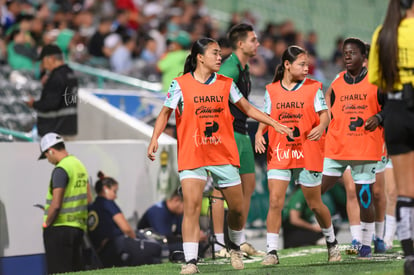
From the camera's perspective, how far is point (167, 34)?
2195 centimetres

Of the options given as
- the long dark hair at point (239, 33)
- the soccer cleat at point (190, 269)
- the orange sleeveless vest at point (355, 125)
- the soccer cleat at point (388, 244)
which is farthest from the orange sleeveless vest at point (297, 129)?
the soccer cleat at point (388, 244)

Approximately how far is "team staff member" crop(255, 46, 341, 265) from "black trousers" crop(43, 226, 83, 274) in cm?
323

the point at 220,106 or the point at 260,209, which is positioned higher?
the point at 220,106

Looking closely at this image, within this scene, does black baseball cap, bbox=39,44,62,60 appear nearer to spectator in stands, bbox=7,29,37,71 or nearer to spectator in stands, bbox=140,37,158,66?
spectator in stands, bbox=7,29,37,71

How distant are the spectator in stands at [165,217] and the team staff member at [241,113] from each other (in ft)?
6.22

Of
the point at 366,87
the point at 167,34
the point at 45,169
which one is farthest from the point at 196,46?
→ the point at 167,34

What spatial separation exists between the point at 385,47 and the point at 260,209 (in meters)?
8.48

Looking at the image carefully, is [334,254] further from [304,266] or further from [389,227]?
[389,227]

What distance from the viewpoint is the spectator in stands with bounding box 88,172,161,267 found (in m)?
12.8

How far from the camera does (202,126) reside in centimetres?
926

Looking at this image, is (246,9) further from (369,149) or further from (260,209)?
(369,149)

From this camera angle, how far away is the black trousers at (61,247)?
12148mm

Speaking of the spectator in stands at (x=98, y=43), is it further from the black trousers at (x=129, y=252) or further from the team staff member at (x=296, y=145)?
the team staff member at (x=296, y=145)

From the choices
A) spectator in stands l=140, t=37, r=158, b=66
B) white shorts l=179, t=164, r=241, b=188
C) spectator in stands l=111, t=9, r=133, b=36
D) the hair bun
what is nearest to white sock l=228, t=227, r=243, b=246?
white shorts l=179, t=164, r=241, b=188
